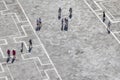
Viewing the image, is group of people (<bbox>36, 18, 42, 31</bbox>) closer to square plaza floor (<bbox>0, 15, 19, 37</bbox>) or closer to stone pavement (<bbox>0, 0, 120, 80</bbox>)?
stone pavement (<bbox>0, 0, 120, 80</bbox>)

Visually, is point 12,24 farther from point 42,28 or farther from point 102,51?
point 102,51

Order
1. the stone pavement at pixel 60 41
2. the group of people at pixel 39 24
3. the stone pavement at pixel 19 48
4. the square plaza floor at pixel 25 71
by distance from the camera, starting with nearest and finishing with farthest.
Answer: the square plaza floor at pixel 25 71, the stone pavement at pixel 19 48, the stone pavement at pixel 60 41, the group of people at pixel 39 24

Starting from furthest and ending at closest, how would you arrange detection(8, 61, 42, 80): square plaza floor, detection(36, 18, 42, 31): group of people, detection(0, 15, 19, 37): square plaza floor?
detection(36, 18, 42, 31): group of people
detection(0, 15, 19, 37): square plaza floor
detection(8, 61, 42, 80): square plaza floor

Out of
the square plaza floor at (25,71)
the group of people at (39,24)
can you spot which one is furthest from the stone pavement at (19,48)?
the group of people at (39,24)

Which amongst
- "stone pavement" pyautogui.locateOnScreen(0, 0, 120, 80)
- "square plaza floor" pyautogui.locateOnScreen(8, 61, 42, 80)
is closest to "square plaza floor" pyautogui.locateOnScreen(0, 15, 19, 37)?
"stone pavement" pyautogui.locateOnScreen(0, 0, 120, 80)

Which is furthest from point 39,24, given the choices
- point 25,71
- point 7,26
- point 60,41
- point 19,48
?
point 25,71

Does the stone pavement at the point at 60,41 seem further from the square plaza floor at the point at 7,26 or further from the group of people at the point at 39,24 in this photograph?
the group of people at the point at 39,24

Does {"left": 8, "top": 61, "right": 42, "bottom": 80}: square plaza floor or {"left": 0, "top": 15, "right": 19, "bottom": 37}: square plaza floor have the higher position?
{"left": 0, "top": 15, "right": 19, "bottom": 37}: square plaza floor

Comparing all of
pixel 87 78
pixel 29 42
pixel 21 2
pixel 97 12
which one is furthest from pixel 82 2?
pixel 87 78

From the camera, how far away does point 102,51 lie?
205 ft

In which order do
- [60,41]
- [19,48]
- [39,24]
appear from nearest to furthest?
[19,48]
[60,41]
[39,24]

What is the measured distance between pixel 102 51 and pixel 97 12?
11.5 m

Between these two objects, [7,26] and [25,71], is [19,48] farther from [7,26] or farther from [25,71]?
[7,26]

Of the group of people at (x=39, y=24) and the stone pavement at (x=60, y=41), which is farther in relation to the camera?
the group of people at (x=39, y=24)
